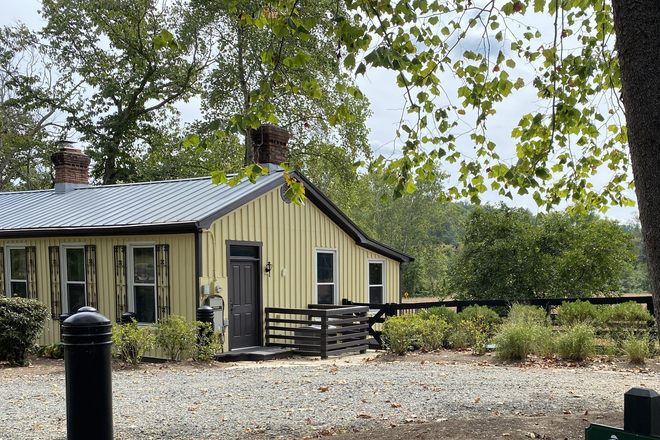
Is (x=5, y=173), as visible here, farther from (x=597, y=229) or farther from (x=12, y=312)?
(x=597, y=229)

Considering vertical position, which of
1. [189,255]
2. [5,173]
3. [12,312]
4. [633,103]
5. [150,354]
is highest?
[5,173]

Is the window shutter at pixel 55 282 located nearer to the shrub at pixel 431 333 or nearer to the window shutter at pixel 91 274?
the window shutter at pixel 91 274

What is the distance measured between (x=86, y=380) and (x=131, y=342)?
8164 mm

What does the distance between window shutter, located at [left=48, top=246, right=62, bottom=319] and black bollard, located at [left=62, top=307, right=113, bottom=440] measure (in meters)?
12.2

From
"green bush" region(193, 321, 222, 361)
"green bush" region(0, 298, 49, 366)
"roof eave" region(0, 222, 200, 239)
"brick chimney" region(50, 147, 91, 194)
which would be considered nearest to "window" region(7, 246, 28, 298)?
"roof eave" region(0, 222, 200, 239)

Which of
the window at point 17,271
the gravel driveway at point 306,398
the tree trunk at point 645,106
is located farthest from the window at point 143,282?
the tree trunk at point 645,106

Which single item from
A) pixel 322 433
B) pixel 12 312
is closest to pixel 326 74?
pixel 12 312

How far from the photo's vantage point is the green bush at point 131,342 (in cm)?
1155

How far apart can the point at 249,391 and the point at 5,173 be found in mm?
31151

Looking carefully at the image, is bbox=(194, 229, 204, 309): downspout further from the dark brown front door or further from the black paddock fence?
the black paddock fence

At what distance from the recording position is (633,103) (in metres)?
3.56

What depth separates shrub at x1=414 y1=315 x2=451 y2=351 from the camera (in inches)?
504

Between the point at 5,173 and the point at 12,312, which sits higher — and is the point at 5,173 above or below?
above

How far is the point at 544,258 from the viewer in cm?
1902
